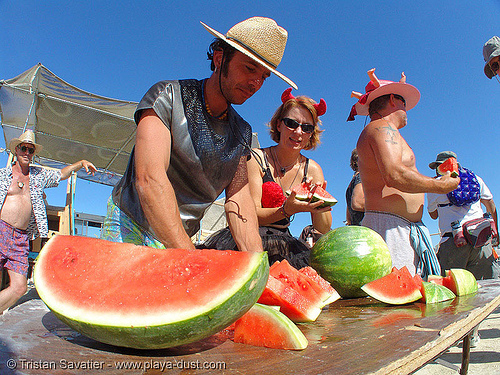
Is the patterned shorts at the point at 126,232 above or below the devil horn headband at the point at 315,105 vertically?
below

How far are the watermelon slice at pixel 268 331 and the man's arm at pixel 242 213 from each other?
50.8 inches

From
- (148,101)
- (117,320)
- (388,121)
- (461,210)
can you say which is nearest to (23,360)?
(117,320)

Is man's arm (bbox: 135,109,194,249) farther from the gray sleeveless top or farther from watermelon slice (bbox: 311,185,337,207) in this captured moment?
A: watermelon slice (bbox: 311,185,337,207)

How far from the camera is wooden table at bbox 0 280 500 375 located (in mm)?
729

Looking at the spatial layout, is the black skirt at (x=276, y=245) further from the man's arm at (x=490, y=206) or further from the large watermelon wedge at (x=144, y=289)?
the man's arm at (x=490, y=206)

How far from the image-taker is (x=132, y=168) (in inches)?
83.4

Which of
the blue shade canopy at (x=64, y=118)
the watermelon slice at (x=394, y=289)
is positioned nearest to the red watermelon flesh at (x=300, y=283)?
the watermelon slice at (x=394, y=289)

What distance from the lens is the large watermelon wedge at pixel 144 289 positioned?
797mm

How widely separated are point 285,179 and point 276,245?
77 cm

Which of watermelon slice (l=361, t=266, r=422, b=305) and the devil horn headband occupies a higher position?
the devil horn headband

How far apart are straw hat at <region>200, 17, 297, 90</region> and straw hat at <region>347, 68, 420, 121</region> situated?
53.3 inches

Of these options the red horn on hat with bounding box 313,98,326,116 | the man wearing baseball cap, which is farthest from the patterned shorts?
the man wearing baseball cap

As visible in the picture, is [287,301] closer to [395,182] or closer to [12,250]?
[395,182]

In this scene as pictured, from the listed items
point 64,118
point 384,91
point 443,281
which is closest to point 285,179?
point 384,91
